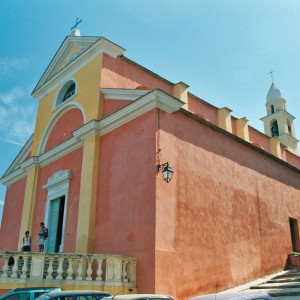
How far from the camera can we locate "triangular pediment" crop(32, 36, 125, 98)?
15537 mm

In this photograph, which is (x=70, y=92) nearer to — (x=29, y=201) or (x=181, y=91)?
(x=181, y=91)

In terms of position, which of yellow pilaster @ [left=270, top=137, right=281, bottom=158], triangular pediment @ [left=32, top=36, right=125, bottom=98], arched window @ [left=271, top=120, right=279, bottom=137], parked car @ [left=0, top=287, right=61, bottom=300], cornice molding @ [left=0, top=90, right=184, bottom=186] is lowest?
parked car @ [left=0, top=287, right=61, bottom=300]

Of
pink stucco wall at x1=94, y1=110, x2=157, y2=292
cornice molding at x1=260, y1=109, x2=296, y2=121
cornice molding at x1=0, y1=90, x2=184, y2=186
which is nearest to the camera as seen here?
pink stucco wall at x1=94, y1=110, x2=157, y2=292

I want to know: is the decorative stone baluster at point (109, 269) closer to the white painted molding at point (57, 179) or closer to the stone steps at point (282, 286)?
the stone steps at point (282, 286)

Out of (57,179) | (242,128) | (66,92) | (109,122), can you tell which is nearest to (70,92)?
(66,92)

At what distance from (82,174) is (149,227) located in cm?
387

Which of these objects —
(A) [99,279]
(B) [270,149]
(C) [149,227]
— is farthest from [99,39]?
(B) [270,149]

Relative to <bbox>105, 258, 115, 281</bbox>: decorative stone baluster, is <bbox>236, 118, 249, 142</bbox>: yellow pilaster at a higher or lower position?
higher

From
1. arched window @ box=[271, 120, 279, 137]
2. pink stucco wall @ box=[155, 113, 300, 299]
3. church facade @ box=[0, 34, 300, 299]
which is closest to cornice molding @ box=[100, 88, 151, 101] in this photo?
church facade @ box=[0, 34, 300, 299]

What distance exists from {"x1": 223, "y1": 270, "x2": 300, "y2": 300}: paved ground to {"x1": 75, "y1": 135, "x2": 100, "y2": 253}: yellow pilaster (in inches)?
186

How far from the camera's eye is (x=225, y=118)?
1927cm

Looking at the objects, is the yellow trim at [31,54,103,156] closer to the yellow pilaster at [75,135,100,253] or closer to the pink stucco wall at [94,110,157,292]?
the yellow pilaster at [75,135,100,253]

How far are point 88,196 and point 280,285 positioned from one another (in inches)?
250

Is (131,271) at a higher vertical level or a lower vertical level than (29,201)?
lower
